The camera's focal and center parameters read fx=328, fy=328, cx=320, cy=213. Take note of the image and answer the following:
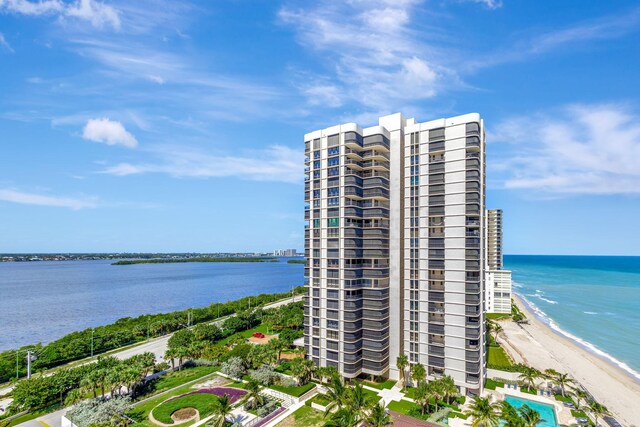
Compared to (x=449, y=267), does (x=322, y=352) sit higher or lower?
lower

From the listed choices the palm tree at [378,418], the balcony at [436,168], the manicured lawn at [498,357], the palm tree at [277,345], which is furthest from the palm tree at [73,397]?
the manicured lawn at [498,357]

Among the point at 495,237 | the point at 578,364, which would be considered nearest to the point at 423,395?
the point at 578,364

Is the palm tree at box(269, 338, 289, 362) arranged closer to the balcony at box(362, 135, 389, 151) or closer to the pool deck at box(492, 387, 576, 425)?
the pool deck at box(492, 387, 576, 425)

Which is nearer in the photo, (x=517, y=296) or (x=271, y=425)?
(x=271, y=425)

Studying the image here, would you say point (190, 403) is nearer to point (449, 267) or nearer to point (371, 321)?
point (371, 321)

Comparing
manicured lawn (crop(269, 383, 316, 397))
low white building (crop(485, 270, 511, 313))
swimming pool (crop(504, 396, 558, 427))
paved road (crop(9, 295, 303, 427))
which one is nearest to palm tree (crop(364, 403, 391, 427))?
manicured lawn (crop(269, 383, 316, 397))

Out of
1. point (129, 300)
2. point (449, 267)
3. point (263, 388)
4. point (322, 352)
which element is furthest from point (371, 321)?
point (129, 300)

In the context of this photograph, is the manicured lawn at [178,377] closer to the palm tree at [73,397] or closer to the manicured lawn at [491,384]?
the palm tree at [73,397]
